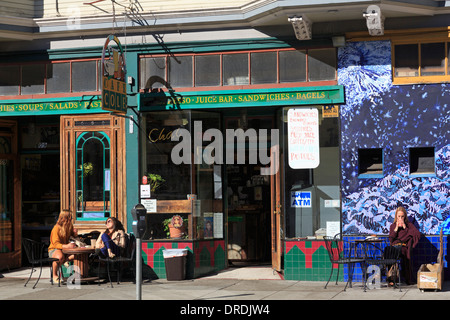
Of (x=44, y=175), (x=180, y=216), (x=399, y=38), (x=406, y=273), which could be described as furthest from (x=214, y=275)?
(x=399, y=38)

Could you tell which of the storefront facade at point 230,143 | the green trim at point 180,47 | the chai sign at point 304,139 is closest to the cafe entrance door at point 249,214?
the storefront facade at point 230,143

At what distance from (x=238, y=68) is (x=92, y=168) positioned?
366cm

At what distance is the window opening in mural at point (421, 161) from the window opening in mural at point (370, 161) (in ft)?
1.87

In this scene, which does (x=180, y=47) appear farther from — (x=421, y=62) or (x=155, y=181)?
(x=421, y=62)

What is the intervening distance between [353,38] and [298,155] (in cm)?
247

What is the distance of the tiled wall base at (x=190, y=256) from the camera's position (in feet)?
44.7

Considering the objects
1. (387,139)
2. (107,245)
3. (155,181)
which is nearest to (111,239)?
(107,245)

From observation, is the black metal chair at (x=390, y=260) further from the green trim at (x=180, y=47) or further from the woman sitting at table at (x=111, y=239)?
the woman sitting at table at (x=111, y=239)

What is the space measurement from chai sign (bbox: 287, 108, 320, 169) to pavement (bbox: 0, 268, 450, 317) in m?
2.31

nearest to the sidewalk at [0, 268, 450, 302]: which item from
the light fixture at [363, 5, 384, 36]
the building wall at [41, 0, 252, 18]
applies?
the light fixture at [363, 5, 384, 36]

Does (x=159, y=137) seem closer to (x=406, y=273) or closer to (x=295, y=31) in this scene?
(x=295, y=31)

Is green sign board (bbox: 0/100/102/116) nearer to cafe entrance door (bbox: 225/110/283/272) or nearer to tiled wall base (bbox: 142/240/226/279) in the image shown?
tiled wall base (bbox: 142/240/226/279)

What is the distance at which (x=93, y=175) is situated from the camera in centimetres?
1424

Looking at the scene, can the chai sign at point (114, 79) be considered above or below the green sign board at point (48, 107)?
above
